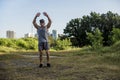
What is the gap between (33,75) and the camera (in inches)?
390

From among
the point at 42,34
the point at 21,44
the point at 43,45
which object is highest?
the point at 21,44

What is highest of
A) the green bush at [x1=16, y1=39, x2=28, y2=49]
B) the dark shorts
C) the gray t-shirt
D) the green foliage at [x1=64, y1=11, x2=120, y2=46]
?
the green foliage at [x1=64, y1=11, x2=120, y2=46]

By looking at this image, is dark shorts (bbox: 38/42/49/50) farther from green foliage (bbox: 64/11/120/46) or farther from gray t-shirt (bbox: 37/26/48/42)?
green foliage (bbox: 64/11/120/46)

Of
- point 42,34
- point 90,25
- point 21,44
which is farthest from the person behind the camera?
point 90,25

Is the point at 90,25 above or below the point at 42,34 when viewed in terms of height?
above

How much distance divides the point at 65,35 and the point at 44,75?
72646 mm

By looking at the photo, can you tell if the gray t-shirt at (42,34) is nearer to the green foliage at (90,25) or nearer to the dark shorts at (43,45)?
the dark shorts at (43,45)

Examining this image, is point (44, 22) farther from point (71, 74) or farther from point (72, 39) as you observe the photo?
point (72, 39)

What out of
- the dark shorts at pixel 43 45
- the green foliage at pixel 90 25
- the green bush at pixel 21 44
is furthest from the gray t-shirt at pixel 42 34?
the green foliage at pixel 90 25

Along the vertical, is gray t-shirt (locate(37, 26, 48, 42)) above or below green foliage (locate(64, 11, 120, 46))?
below

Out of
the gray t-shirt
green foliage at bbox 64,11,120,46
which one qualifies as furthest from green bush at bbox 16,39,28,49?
green foliage at bbox 64,11,120,46

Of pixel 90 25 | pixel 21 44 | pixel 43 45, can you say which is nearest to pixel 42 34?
pixel 43 45

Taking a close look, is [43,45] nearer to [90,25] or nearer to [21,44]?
[21,44]

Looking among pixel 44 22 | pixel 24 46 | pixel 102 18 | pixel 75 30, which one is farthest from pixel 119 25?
pixel 44 22
